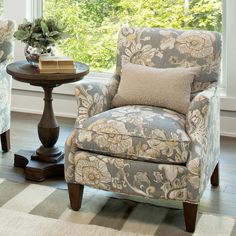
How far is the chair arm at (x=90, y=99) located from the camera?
2625mm

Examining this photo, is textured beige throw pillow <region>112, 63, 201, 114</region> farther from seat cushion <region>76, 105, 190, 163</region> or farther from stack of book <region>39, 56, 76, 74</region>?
stack of book <region>39, 56, 76, 74</region>

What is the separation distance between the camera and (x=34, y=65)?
305cm

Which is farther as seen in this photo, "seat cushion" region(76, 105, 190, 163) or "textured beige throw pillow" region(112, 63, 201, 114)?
"textured beige throw pillow" region(112, 63, 201, 114)

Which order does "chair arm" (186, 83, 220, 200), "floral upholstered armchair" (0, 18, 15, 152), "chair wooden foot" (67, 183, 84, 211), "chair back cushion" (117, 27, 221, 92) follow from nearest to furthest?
"chair arm" (186, 83, 220, 200) < "chair wooden foot" (67, 183, 84, 211) < "chair back cushion" (117, 27, 221, 92) < "floral upholstered armchair" (0, 18, 15, 152)

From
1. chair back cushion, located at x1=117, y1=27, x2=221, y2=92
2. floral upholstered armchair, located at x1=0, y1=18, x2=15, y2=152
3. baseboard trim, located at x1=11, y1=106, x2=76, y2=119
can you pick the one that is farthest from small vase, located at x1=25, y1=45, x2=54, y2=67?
baseboard trim, located at x1=11, y1=106, x2=76, y2=119

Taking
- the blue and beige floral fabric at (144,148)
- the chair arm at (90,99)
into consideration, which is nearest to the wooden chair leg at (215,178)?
the blue and beige floral fabric at (144,148)

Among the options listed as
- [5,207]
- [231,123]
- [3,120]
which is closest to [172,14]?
[231,123]

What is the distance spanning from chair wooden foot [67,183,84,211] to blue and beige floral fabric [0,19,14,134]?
94 cm

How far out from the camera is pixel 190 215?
241 cm

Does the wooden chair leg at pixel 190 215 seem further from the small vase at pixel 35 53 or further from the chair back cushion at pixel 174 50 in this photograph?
the small vase at pixel 35 53

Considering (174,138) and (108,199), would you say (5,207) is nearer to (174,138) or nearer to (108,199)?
(108,199)

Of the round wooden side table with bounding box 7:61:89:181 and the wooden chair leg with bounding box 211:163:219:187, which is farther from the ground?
the round wooden side table with bounding box 7:61:89:181

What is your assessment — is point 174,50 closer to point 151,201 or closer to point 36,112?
point 151,201

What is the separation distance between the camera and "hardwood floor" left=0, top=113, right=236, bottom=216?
2.72 m
